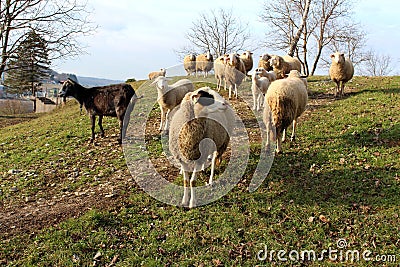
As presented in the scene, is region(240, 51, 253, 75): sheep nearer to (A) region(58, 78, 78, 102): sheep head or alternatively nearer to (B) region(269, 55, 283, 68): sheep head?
(B) region(269, 55, 283, 68): sheep head

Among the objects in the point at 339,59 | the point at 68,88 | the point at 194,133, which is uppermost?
the point at 339,59

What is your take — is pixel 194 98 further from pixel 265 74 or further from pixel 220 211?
pixel 265 74

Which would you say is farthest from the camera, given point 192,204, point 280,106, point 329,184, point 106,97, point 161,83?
point 106,97

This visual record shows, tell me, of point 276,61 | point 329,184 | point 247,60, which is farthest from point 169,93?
point 247,60

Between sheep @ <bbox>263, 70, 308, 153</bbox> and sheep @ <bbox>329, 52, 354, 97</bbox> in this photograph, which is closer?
sheep @ <bbox>263, 70, 308, 153</bbox>

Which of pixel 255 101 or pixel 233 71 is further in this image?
pixel 233 71

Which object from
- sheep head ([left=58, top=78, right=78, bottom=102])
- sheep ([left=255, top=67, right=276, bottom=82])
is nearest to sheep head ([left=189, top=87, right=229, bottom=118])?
sheep head ([left=58, top=78, right=78, bottom=102])

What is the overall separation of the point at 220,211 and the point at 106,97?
6035 mm

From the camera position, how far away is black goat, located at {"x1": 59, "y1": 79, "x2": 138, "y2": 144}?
10789 millimetres

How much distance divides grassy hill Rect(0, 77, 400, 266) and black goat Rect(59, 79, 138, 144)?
141 cm

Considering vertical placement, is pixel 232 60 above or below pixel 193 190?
above

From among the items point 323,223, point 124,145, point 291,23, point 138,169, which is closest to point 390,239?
point 323,223

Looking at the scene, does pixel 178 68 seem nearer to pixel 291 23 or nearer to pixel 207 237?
pixel 207 237

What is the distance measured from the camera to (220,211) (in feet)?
21.5
